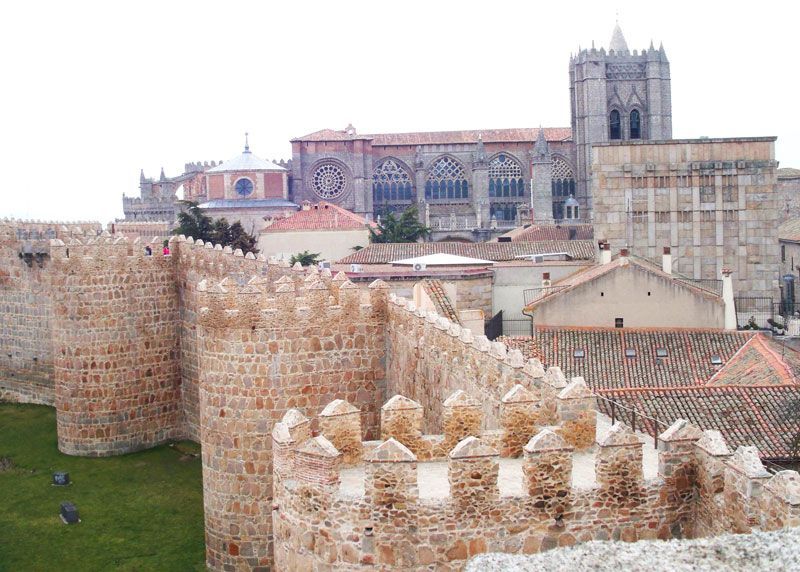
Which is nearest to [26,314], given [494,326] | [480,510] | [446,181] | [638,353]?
[494,326]

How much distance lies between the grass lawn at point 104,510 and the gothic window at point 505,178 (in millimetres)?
55344

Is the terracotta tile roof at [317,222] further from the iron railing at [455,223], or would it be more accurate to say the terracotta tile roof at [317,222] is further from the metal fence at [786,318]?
the metal fence at [786,318]

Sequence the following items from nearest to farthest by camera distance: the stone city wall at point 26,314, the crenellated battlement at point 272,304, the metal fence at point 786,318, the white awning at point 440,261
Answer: the crenellated battlement at point 272,304 < the stone city wall at point 26,314 < the white awning at point 440,261 < the metal fence at point 786,318

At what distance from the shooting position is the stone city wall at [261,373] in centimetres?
1156

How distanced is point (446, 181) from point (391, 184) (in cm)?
367

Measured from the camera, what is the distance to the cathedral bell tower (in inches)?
2854

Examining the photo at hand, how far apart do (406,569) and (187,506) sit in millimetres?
10309

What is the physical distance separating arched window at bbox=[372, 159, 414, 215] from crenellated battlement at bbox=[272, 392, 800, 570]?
219ft

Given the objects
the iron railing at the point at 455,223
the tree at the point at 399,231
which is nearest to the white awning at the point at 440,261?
the tree at the point at 399,231

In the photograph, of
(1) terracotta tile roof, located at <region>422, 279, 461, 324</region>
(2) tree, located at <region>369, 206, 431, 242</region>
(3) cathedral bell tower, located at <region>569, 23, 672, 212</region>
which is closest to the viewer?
(1) terracotta tile roof, located at <region>422, 279, 461, 324</region>

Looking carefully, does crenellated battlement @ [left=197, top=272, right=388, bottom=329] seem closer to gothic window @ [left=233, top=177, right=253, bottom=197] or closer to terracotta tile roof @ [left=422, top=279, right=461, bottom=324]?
terracotta tile roof @ [left=422, top=279, right=461, bottom=324]

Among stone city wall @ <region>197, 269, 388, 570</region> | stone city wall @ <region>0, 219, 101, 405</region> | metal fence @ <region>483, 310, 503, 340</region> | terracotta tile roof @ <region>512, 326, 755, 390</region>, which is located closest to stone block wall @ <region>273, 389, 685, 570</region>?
stone city wall @ <region>197, 269, 388, 570</region>

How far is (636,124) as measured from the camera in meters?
74.8

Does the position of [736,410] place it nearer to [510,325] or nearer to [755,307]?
[510,325]
